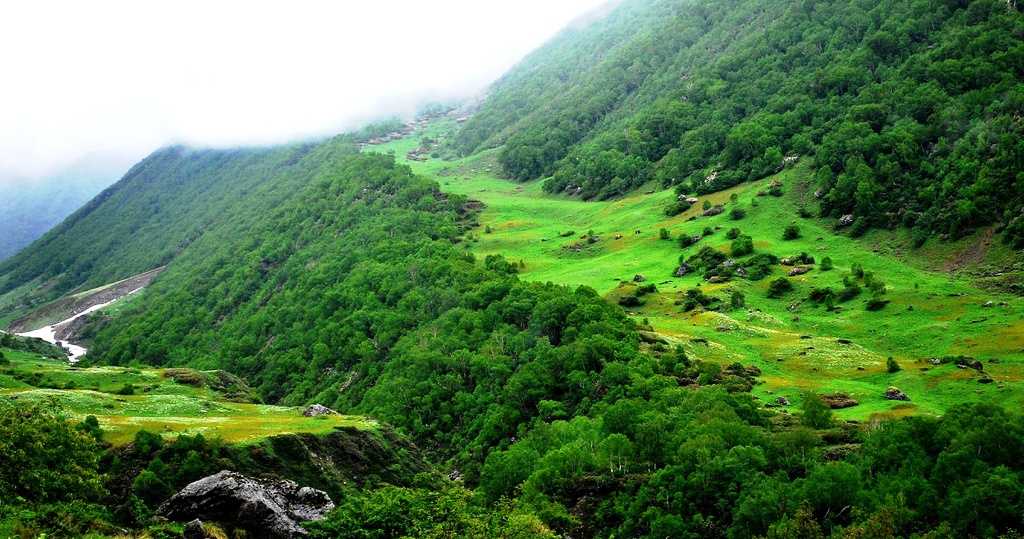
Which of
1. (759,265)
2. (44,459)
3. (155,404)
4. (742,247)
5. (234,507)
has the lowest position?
(759,265)

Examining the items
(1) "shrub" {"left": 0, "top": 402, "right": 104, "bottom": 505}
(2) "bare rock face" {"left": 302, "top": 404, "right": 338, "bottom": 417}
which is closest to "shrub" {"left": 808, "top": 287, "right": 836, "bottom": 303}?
(2) "bare rock face" {"left": 302, "top": 404, "right": 338, "bottom": 417}

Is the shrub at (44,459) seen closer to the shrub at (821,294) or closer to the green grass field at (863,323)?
the green grass field at (863,323)

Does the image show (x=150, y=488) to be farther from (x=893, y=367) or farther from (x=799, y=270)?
(x=799, y=270)

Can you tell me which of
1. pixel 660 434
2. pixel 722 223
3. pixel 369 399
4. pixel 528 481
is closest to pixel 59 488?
pixel 528 481

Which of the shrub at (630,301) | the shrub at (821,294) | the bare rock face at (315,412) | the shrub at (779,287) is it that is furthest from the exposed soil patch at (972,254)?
the bare rock face at (315,412)

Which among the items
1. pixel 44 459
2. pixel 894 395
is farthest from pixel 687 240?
pixel 44 459

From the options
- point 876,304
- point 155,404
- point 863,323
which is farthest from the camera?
point 876,304
